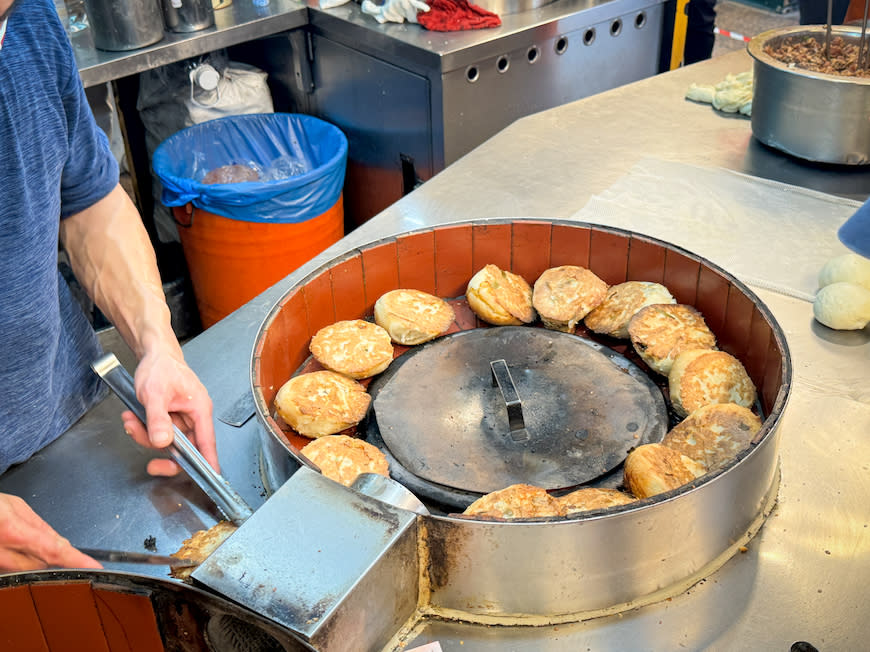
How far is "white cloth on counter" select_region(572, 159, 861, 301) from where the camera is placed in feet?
5.92

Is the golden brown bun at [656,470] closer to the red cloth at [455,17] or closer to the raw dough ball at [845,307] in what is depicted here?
the raw dough ball at [845,307]

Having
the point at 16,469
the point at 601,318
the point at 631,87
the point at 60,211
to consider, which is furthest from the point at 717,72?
the point at 16,469

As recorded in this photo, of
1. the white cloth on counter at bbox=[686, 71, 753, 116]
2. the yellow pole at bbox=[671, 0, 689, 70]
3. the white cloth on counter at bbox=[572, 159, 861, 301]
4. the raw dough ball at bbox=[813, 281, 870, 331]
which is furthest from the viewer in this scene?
the yellow pole at bbox=[671, 0, 689, 70]

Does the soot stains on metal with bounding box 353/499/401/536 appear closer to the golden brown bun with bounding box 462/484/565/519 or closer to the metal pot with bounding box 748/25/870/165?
the golden brown bun with bounding box 462/484/565/519

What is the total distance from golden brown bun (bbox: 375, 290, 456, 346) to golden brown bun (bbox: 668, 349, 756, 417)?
0.42m

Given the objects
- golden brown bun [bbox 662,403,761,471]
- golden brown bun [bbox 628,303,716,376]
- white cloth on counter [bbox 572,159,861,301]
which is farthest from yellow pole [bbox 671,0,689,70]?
golden brown bun [bbox 662,403,761,471]

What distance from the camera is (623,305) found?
57.4 inches

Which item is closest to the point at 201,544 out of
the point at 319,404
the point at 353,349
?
the point at 319,404

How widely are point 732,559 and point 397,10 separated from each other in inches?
91.2

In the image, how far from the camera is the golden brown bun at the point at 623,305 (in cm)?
144

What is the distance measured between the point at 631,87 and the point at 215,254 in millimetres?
1661

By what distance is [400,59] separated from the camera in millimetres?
2785

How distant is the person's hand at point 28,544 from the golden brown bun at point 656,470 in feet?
2.48

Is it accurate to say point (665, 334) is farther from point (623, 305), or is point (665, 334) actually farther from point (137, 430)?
point (137, 430)
